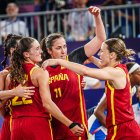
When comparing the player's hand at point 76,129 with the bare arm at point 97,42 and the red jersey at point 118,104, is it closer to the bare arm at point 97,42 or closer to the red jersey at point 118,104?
the red jersey at point 118,104

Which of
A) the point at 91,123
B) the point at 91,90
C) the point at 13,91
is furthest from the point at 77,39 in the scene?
the point at 13,91

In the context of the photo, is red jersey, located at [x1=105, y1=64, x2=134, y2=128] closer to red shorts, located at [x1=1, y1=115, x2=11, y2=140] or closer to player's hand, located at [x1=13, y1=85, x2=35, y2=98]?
player's hand, located at [x1=13, y1=85, x2=35, y2=98]

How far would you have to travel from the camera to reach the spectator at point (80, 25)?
1310cm

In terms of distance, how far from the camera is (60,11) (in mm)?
13031

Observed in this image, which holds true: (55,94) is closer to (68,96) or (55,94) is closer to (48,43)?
(68,96)

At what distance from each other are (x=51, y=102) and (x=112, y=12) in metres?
4.86

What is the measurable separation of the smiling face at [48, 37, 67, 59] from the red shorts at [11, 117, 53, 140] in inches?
34.8

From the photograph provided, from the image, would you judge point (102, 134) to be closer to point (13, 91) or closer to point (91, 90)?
point (91, 90)

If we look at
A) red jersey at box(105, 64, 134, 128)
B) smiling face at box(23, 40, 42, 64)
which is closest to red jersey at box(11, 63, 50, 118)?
smiling face at box(23, 40, 42, 64)

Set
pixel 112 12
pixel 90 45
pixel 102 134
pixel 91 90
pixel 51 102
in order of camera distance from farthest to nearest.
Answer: pixel 112 12 < pixel 91 90 < pixel 102 134 < pixel 90 45 < pixel 51 102

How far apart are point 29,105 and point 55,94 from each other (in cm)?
54

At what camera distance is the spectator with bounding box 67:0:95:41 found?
1310cm

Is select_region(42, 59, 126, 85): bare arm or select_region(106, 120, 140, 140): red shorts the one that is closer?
select_region(42, 59, 126, 85): bare arm

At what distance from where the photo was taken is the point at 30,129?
338 inches
